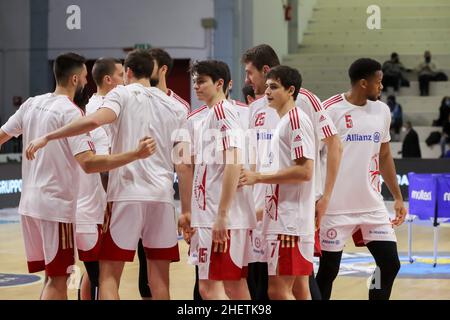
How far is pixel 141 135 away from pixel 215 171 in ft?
1.70

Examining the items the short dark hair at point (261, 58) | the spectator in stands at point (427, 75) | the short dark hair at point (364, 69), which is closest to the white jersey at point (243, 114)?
the short dark hair at point (261, 58)

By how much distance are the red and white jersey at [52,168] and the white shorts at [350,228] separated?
5.85 feet

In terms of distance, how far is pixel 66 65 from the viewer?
6191 mm

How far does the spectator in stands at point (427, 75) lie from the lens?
78.6 ft

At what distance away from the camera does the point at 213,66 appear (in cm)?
600

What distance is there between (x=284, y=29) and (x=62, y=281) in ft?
66.1

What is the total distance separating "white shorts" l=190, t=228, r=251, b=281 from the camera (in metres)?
5.77

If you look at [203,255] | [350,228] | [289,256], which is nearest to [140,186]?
[203,255]

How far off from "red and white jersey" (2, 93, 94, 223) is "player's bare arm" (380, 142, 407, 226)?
7.50 ft

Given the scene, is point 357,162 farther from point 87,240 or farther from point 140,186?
point 87,240

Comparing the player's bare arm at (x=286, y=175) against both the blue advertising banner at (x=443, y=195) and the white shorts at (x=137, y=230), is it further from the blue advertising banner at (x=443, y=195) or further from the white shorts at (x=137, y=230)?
the blue advertising banner at (x=443, y=195)

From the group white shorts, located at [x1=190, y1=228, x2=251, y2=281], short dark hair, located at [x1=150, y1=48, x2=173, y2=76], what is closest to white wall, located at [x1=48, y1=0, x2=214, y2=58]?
short dark hair, located at [x1=150, y1=48, x2=173, y2=76]

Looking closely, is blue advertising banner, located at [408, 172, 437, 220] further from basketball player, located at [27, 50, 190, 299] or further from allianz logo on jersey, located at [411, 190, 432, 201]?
basketball player, located at [27, 50, 190, 299]
